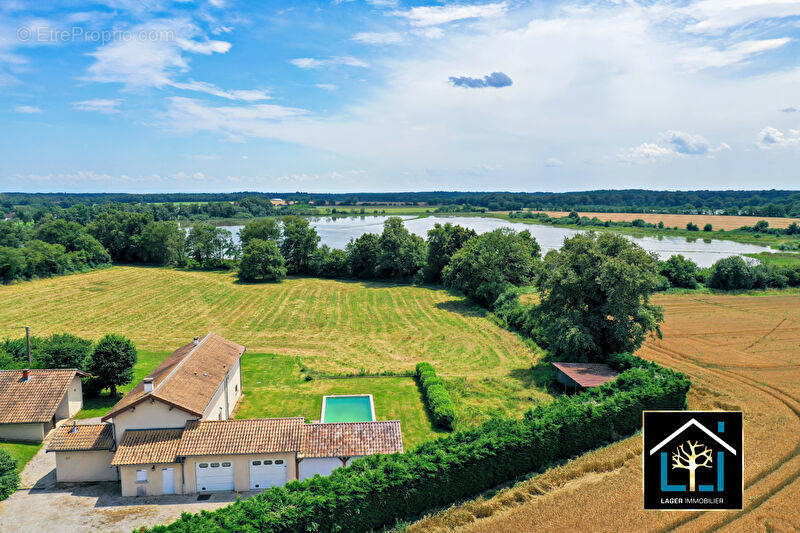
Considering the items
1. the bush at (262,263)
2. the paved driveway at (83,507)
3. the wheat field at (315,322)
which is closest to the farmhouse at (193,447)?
the paved driveway at (83,507)

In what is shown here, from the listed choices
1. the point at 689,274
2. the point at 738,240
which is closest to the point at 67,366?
the point at 689,274

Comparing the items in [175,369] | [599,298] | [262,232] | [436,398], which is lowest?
[436,398]

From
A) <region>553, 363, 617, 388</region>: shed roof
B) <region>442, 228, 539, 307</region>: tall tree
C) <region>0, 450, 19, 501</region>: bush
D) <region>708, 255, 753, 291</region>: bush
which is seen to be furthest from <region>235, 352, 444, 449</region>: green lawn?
<region>708, 255, 753, 291</region>: bush

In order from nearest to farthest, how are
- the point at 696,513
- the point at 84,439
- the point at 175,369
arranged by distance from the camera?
the point at 696,513, the point at 84,439, the point at 175,369

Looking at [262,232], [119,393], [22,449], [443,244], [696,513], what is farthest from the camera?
[262,232]

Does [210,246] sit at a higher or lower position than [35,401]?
higher

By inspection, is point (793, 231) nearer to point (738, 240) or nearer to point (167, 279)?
point (738, 240)

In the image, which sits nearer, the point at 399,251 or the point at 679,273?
the point at 679,273

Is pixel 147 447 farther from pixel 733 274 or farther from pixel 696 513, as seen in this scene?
pixel 733 274

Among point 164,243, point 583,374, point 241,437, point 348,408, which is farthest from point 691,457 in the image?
point 164,243
